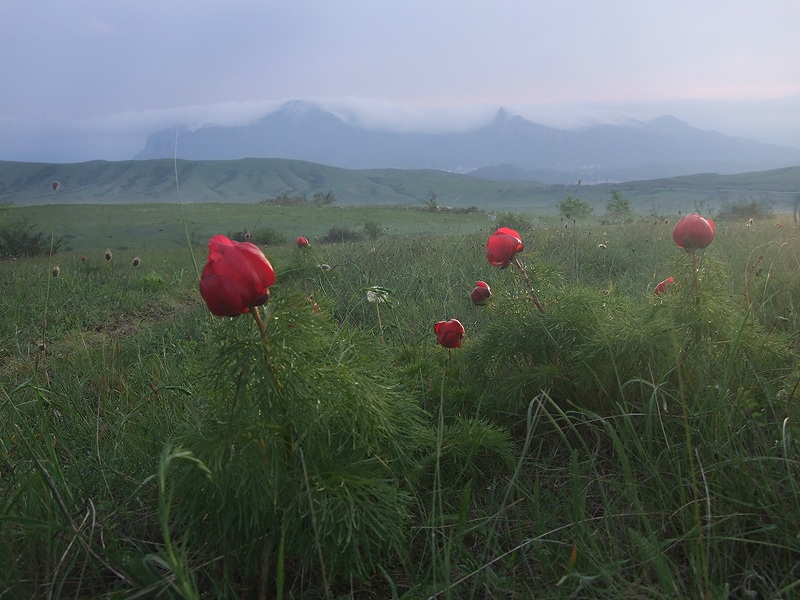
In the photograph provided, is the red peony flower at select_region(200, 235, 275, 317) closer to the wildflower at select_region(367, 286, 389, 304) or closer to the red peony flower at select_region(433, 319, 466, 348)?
the wildflower at select_region(367, 286, 389, 304)

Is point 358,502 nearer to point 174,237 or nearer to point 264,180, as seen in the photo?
point 174,237

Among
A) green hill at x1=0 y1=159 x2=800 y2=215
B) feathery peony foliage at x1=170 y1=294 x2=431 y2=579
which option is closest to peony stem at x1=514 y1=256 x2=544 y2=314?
feathery peony foliage at x1=170 y1=294 x2=431 y2=579

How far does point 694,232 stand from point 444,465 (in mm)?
931

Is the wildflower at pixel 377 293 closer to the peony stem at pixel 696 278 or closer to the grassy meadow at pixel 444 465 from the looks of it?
the grassy meadow at pixel 444 465

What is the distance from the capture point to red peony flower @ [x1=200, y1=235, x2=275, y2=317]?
0.92m

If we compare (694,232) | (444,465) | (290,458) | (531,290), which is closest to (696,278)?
(694,232)

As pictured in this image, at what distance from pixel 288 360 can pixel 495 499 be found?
2.27ft

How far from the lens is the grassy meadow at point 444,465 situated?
1.01 metres

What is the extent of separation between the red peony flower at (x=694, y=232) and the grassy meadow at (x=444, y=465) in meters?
0.07

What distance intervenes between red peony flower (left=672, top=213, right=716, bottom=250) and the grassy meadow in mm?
74

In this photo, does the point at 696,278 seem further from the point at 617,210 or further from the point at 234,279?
the point at 617,210

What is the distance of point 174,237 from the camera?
42.9 feet

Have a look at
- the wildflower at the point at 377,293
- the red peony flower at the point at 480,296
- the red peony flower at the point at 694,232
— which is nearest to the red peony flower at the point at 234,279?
the wildflower at the point at 377,293

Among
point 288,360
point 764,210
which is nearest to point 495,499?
point 288,360
